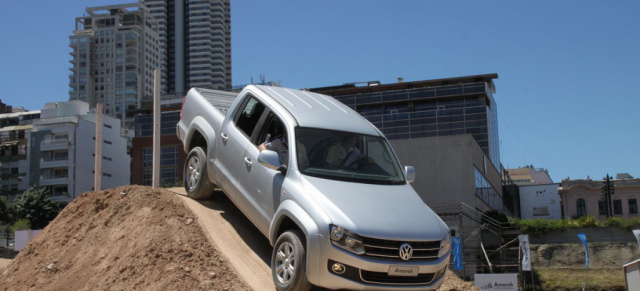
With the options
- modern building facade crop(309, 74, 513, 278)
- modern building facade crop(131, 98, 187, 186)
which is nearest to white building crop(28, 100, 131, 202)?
modern building facade crop(131, 98, 187, 186)

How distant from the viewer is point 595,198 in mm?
83000

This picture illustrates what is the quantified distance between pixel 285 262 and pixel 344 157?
5.78 ft

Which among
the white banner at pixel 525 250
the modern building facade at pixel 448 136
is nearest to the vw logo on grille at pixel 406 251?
the white banner at pixel 525 250

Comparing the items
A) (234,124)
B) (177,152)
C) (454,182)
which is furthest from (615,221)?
(177,152)

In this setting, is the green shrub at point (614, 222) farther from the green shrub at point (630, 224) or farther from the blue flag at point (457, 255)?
the blue flag at point (457, 255)

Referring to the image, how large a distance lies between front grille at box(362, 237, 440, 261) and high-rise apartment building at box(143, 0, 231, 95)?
169m

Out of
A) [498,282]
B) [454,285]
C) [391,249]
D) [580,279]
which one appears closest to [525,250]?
[580,279]

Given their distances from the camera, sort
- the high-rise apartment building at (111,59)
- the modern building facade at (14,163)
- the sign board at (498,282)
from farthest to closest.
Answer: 1. the high-rise apartment building at (111,59)
2. the modern building facade at (14,163)
3. the sign board at (498,282)

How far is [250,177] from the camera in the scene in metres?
9.80

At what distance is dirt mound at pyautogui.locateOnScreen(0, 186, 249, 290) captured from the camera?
902cm

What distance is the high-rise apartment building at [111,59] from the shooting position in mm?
154875

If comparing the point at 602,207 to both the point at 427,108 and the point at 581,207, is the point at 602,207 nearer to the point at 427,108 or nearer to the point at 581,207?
the point at 581,207

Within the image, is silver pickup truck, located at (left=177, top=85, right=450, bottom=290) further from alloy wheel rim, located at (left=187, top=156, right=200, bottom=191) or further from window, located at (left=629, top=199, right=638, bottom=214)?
window, located at (left=629, top=199, right=638, bottom=214)

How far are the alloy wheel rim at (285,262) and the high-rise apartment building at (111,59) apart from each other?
150 metres
